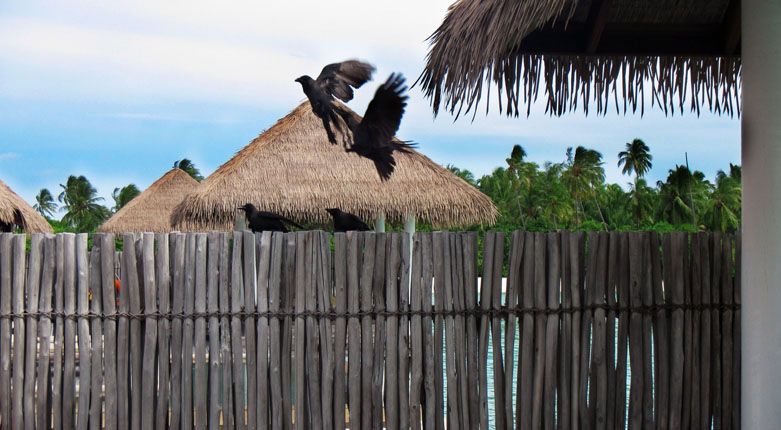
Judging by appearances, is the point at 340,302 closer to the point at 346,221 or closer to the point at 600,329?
the point at 346,221

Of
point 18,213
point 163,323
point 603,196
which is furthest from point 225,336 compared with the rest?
point 603,196

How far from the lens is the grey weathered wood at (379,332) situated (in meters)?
4.08

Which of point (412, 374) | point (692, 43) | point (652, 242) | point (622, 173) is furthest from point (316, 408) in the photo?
point (622, 173)

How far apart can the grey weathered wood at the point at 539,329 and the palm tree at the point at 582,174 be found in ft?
120

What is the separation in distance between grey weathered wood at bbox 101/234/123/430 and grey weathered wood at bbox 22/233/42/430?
0.20 metres

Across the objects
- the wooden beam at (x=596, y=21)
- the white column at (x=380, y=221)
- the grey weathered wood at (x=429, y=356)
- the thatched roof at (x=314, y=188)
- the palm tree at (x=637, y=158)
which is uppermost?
the palm tree at (x=637, y=158)

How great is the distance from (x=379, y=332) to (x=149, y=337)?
132 centimetres

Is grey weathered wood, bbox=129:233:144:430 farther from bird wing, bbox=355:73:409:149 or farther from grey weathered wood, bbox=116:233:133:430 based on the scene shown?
bird wing, bbox=355:73:409:149

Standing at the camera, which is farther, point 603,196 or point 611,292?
point 603,196

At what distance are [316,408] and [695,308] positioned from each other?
237 centimetres

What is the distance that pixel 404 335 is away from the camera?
4105 millimetres

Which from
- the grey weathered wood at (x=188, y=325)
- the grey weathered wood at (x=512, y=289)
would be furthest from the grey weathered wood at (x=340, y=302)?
the grey weathered wood at (x=512, y=289)

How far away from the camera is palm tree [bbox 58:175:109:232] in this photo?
46.7m

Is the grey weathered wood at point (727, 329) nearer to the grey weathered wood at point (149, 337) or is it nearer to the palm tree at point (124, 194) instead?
the grey weathered wood at point (149, 337)
